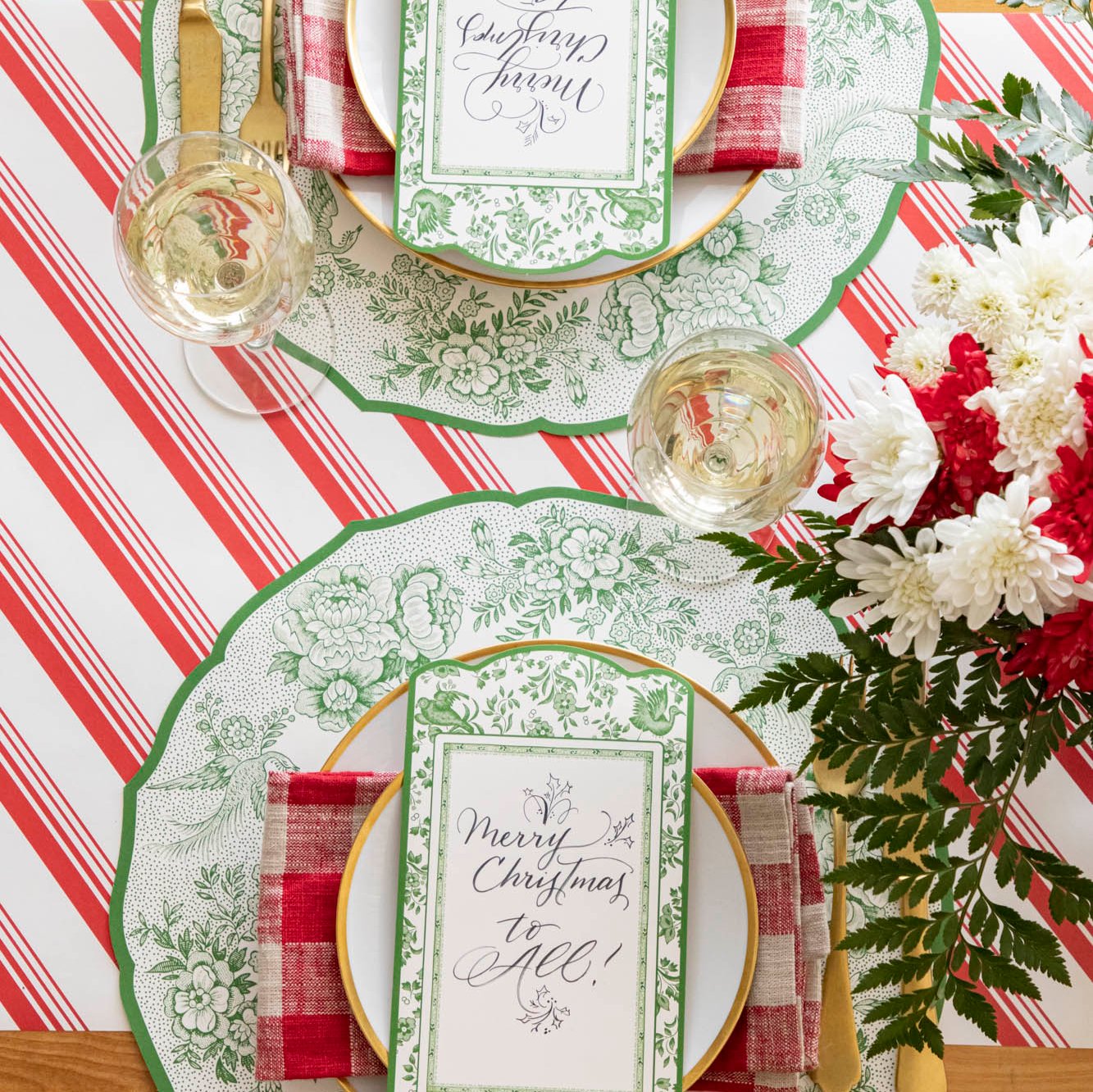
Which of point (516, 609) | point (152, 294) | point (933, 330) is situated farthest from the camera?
point (516, 609)

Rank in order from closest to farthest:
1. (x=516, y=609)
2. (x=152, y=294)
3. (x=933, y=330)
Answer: (x=933, y=330) → (x=152, y=294) → (x=516, y=609)

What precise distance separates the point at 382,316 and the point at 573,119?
9.8 inches

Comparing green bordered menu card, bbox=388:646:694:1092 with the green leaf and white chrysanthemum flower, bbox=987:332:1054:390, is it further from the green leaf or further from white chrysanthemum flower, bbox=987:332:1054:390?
the green leaf

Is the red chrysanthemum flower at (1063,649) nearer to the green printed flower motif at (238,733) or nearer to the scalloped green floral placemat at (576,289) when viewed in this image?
the scalloped green floral placemat at (576,289)

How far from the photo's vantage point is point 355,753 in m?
1.00

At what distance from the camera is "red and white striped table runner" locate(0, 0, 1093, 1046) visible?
1.05 meters

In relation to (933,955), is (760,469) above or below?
above

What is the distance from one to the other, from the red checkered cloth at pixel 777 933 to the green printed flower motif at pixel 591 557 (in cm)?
20

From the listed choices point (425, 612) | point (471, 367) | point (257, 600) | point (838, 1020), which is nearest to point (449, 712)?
point (425, 612)

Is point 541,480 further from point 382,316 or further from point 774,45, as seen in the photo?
point 774,45

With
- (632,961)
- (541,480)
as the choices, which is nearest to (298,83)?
(541,480)

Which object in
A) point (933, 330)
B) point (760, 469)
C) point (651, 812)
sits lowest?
point (651, 812)

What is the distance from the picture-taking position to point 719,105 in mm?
1014

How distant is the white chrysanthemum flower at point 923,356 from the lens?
74cm
